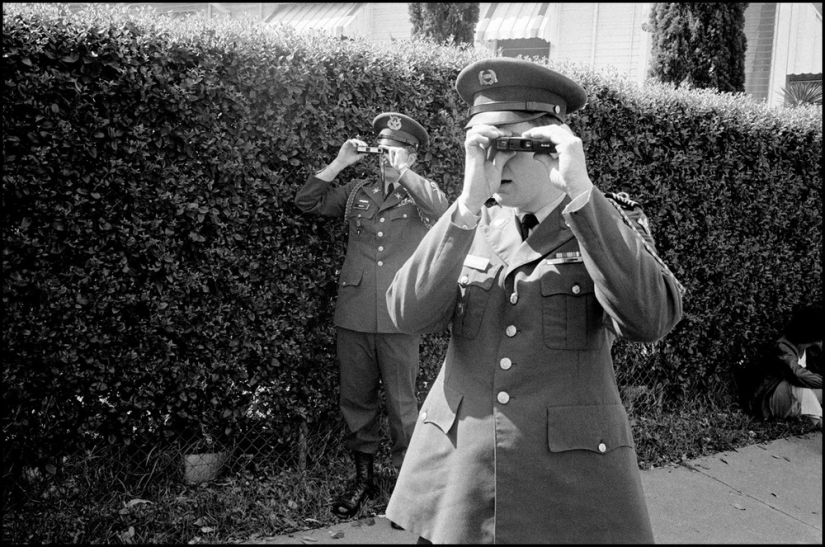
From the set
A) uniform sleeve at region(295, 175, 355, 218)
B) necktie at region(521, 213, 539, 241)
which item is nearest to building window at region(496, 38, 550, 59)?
uniform sleeve at region(295, 175, 355, 218)

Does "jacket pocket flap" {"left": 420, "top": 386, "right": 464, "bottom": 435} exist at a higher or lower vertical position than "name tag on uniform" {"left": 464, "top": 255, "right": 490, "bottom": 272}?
lower

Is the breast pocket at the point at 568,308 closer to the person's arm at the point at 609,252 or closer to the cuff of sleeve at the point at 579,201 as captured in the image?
the person's arm at the point at 609,252

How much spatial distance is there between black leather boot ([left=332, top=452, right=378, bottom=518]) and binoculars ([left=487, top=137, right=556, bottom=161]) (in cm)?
272

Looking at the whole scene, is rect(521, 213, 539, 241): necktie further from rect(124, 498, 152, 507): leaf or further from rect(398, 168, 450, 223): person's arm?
rect(124, 498, 152, 507): leaf

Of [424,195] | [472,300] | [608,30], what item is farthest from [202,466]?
[608,30]

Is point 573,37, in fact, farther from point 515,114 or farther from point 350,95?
point 515,114

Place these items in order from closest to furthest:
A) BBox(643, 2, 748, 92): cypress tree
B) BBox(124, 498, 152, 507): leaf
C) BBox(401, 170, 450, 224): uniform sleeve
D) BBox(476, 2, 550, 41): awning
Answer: BBox(124, 498, 152, 507): leaf, BBox(401, 170, 450, 224): uniform sleeve, BBox(643, 2, 748, 92): cypress tree, BBox(476, 2, 550, 41): awning

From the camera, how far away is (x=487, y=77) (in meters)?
2.11

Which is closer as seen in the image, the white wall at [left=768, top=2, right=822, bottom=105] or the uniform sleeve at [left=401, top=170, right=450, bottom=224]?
the uniform sleeve at [left=401, top=170, right=450, bottom=224]

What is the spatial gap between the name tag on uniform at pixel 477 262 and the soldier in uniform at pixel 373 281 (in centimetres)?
194

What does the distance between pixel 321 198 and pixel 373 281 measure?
22.2 inches

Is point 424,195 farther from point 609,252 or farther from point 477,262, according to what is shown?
point 609,252

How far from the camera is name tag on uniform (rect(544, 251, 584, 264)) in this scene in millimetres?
1991

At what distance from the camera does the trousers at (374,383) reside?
4133 mm
